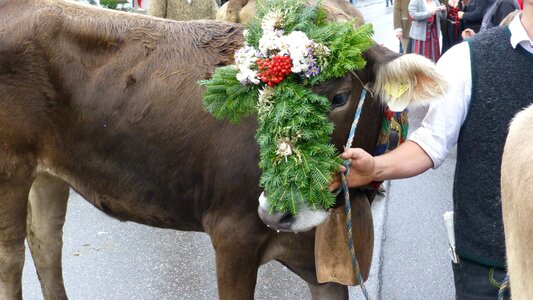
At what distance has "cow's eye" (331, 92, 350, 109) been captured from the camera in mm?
2377

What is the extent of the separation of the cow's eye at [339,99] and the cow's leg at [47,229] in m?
1.81

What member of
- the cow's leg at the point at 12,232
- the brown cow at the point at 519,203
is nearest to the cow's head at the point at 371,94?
the brown cow at the point at 519,203

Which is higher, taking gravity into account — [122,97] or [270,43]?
[270,43]

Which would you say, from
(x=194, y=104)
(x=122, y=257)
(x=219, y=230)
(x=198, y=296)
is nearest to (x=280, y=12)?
(x=194, y=104)

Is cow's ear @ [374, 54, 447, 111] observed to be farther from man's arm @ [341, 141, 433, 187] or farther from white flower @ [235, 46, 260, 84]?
white flower @ [235, 46, 260, 84]

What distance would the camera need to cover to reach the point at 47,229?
3631 millimetres

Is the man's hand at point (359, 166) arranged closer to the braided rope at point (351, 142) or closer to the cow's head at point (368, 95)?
the braided rope at point (351, 142)

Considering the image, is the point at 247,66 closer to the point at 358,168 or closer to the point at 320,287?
the point at 358,168

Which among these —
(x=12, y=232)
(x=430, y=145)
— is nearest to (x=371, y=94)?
(x=430, y=145)

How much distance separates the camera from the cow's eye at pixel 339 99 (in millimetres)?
2377

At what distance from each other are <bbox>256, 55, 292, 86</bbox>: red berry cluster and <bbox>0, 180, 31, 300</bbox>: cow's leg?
1.36m

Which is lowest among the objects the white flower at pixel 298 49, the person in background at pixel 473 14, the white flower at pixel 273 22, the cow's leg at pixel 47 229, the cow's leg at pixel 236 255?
the person in background at pixel 473 14

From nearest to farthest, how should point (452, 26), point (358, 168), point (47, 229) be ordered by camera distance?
point (358, 168)
point (47, 229)
point (452, 26)

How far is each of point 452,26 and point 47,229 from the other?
6990mm
